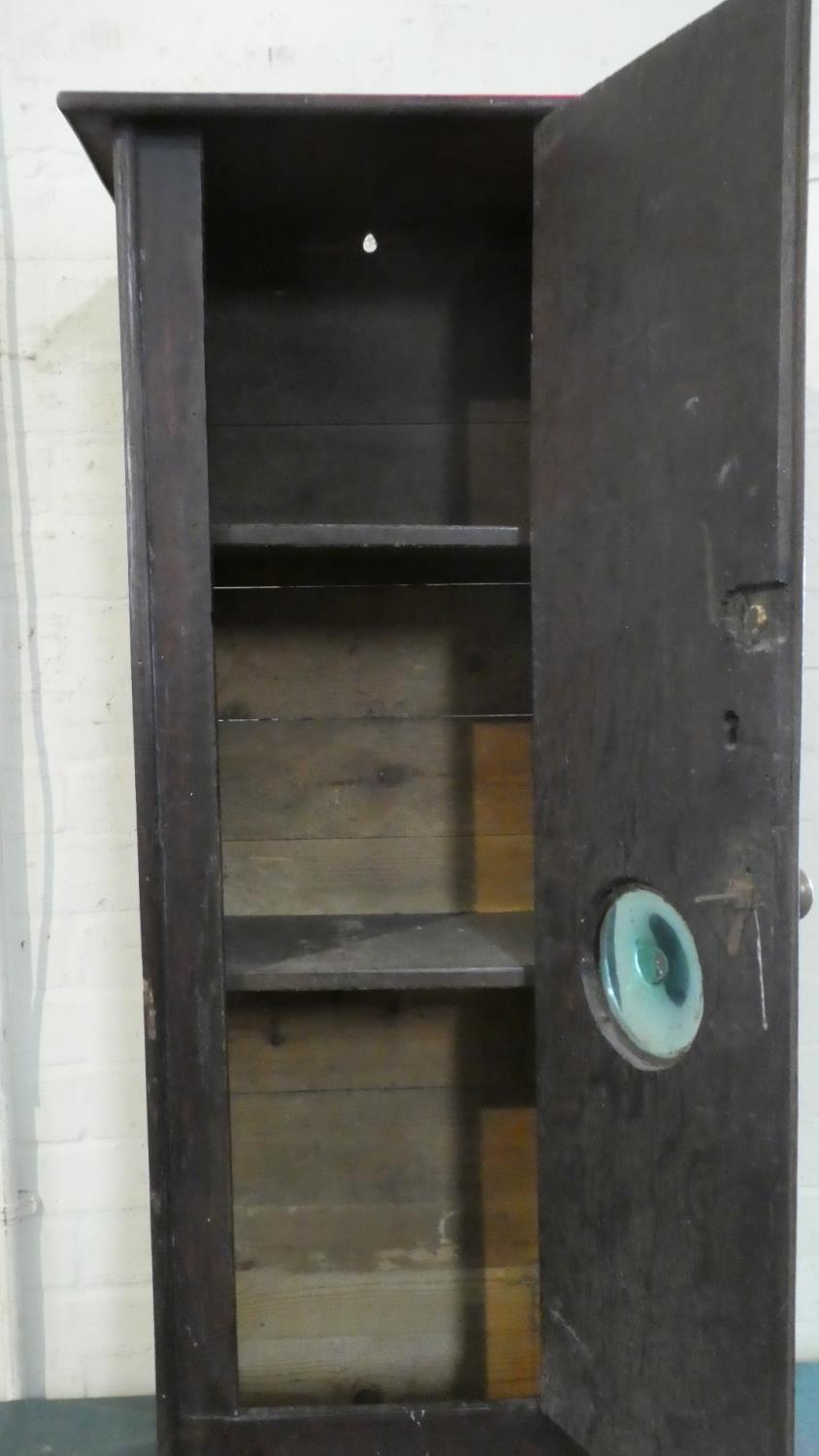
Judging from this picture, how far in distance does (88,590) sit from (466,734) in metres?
0.54

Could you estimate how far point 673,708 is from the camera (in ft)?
2.39

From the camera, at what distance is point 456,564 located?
105 centimetres

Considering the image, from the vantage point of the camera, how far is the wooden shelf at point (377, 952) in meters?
0.92

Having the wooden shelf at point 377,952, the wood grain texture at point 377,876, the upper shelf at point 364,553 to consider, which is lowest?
the wooden shelf at point 377,952

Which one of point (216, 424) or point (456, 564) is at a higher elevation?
point (216, 424)

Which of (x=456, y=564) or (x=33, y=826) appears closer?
(x=456, y=564)

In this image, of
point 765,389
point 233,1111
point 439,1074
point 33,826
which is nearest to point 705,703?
point 765,389

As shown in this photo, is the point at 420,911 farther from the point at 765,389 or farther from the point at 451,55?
the point at 451,55

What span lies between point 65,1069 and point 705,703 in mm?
1034

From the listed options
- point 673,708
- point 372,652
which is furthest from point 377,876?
point 673,708

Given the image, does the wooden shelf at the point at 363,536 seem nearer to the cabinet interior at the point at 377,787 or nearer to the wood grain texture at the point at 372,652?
the cabinet interior at the point at 377,787

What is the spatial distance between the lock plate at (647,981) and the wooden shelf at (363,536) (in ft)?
1.14

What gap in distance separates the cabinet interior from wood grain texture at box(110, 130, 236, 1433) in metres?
0.20

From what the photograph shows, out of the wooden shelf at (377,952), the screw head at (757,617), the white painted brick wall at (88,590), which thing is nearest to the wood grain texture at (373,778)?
the wooden shelf at (377,952)
